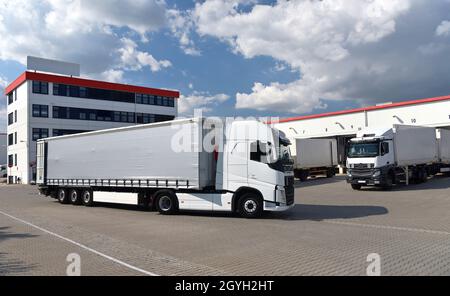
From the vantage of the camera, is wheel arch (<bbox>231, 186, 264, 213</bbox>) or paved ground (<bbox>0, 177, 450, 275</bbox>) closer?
paved ground (<bbox>0, 177, 450, 275</bbox>)

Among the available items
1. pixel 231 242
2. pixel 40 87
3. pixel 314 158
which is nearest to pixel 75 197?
pixel 231 242

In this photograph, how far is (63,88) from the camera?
52.3 m

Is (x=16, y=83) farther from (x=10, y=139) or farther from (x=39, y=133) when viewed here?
(x=39, y=133)

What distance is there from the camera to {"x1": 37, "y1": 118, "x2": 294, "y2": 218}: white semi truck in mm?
13367

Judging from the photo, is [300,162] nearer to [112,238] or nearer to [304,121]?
[304,121]

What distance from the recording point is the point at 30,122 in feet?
160

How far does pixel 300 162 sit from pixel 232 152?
747 inches

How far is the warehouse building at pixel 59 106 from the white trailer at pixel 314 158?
3242 centimetres

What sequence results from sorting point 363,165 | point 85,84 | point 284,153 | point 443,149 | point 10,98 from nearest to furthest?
point 284,153, point 363,165, point 443,149, point 85,84, point 10,98

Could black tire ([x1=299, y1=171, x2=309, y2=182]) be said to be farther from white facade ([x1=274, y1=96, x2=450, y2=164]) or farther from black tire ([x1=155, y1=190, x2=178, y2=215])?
black tire ([x1=155, y1=190, x2=178, y2=215])

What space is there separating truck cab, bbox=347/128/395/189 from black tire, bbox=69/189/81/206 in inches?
593

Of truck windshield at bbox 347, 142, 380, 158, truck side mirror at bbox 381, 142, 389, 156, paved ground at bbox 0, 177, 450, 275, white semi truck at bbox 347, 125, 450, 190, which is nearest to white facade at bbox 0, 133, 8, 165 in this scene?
paved ground at bbox 0, 177, 450, 275

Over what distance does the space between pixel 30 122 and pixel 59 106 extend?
430 centimetres
